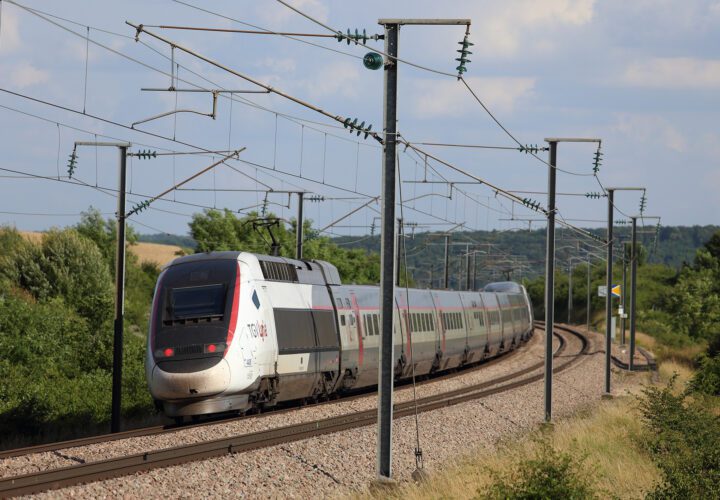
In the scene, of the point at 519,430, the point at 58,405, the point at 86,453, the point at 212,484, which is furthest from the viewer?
the point at 58,405

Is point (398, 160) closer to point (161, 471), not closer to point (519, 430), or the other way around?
point (161, 471)

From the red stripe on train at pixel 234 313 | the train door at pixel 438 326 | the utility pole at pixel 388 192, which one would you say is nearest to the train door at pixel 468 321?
the train door at pixel 438 326

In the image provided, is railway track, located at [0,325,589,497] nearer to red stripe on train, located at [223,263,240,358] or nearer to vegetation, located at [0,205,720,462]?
red stripe on train, located at [223,263,240,358]

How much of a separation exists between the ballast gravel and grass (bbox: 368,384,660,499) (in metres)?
0.82

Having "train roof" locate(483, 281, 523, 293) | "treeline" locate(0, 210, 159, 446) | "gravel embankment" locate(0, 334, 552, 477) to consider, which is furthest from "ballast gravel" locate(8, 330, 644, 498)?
"train roof" locate(483, 281, 523, 293)

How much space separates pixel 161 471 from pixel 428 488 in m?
3.81

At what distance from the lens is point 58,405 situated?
105ft

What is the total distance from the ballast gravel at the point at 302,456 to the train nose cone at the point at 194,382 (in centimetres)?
79

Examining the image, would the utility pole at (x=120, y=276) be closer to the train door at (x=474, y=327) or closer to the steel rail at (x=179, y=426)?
the steel rail at (x=179, y=426)

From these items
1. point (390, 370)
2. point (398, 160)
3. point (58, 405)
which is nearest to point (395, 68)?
point (398, 160)

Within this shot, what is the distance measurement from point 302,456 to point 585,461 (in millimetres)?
5139

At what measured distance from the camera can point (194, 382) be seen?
838 inches

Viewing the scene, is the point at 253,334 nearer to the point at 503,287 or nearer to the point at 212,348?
the point at 212,348

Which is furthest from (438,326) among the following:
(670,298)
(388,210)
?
(670,298)
